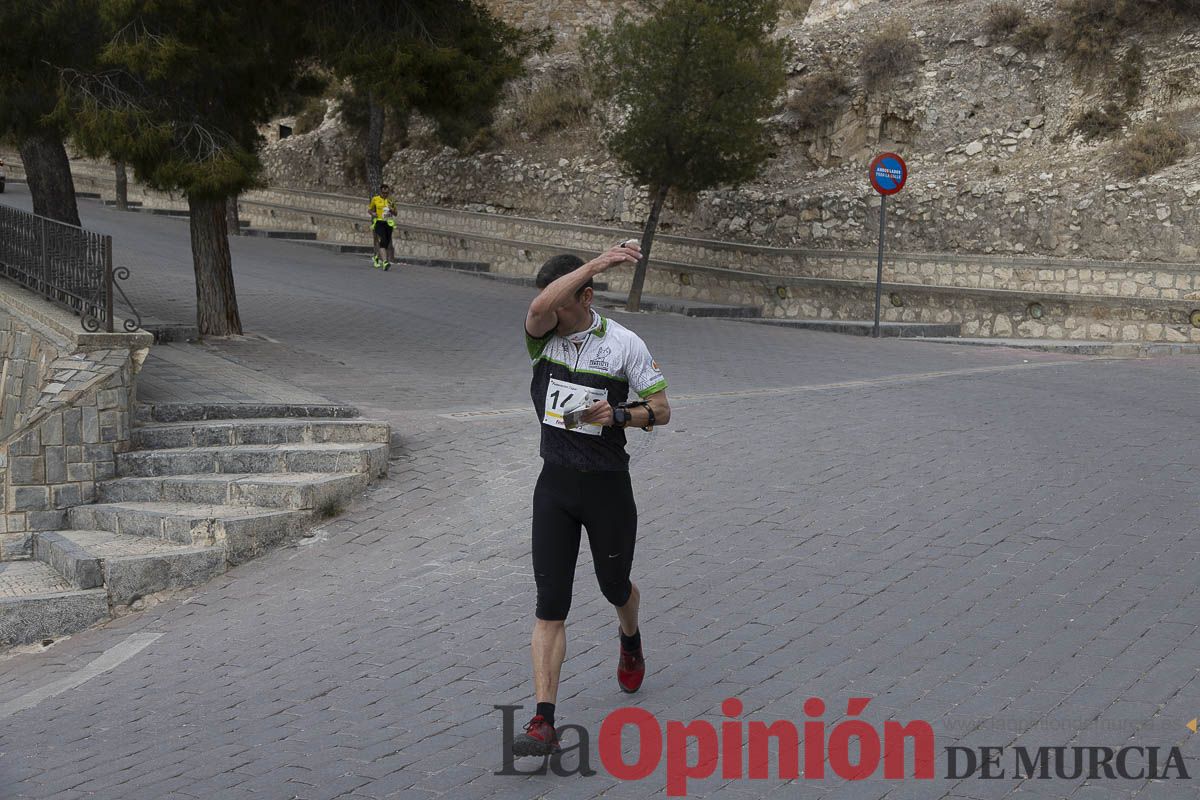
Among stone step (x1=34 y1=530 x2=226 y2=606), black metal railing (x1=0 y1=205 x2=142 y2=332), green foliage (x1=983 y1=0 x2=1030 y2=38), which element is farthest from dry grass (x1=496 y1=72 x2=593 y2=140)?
stone step (x1=34 y1=530 x2=226 y2=606)

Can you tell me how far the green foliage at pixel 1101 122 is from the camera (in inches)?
827

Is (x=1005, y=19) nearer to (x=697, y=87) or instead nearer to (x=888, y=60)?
(x=888, y=60)

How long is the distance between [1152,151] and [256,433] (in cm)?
1587

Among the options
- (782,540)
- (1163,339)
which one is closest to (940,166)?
(1163,339)

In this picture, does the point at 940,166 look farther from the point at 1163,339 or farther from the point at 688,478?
the point at 688,478

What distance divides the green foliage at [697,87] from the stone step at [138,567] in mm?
14199

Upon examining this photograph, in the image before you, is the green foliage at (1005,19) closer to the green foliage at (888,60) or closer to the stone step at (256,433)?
the green foliage at (888,60)

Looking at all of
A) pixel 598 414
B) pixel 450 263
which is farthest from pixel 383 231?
pixel 598 414

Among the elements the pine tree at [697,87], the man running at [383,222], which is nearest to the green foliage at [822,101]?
the pine tree at [697,87]

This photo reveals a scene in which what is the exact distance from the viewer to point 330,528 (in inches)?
327

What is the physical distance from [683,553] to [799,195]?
17.1 m

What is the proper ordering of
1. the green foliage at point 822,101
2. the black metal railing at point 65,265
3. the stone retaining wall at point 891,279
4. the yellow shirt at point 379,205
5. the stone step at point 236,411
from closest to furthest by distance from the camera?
1. the stone step at point 236,411
2. the black metal railing at point 65,265
3. the stone retaining wall at point 891,279
4. the green foliage at point 822,101
5. the yellow shirt at point 379,205

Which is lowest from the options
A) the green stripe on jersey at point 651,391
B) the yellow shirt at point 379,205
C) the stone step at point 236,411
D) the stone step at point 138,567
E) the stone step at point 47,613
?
the stone step at point 47,613

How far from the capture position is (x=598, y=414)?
15.6ft
